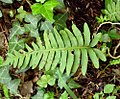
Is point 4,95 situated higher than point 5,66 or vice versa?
point 5,66

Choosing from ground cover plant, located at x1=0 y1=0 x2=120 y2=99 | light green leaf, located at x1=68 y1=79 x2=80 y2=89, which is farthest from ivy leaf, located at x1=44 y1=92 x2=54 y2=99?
light green leaf, located at x1=68 y1=79 x2=80 y2=89

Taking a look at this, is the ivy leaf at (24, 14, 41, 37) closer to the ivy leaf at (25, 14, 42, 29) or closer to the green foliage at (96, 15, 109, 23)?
the ivy leaf at (25, 14, 42, 29)

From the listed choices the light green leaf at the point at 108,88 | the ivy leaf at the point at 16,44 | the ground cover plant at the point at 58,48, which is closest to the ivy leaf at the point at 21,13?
the ground cover plant at the point at 58,48

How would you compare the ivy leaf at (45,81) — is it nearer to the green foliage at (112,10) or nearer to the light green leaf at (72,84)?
the light green leaf at (72,84)

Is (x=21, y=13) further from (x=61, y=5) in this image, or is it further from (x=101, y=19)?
(x=101, y=19)

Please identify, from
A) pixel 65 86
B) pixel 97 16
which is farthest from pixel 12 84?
pixel 97 16

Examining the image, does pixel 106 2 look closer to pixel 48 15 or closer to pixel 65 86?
pixel 48 15
